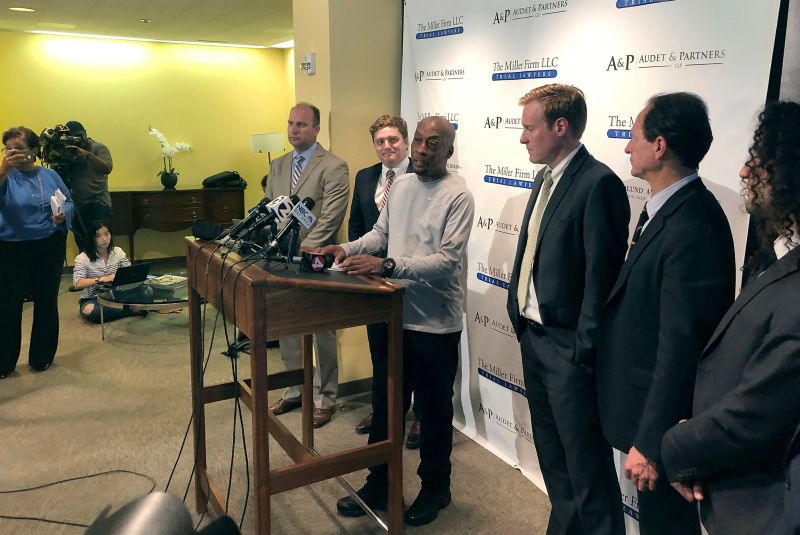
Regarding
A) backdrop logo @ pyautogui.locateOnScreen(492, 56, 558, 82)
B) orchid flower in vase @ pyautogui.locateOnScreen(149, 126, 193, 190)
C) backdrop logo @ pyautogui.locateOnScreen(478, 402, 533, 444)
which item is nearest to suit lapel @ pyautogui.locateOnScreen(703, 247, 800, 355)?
backdrop logo @ pyautogui.locateOnScreen(492, 56, 558, 82)

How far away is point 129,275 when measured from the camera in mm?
4715

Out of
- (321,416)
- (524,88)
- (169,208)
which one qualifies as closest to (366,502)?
(321,416)

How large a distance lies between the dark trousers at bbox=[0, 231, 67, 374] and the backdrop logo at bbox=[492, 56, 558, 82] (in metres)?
2.88

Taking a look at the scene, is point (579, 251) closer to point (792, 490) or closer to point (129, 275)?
point (792, 490)

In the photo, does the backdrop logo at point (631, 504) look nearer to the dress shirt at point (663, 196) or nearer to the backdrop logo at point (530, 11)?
the dress shirt at point (663, 196)

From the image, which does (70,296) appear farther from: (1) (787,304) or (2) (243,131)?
(1) (787,304)

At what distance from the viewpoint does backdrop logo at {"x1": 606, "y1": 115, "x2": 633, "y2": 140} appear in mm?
2152

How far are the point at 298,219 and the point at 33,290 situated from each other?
2820 millimetres

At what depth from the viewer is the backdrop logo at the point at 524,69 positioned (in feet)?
8.05

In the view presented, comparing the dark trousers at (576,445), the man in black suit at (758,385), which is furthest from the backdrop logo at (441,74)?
the man in black suit at (758,385)

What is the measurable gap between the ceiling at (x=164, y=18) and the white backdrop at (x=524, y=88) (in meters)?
2.63

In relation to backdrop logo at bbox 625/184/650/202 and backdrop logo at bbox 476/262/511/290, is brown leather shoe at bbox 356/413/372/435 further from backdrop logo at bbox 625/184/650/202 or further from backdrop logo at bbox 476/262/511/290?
backdrop logo at bbox 625/184/650/202

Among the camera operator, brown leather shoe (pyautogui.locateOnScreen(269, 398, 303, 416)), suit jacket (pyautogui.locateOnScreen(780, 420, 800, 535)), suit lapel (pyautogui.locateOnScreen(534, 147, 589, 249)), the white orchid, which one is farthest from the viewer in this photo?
the white orchid

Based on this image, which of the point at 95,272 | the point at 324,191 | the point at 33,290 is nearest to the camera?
the point at 324,191
